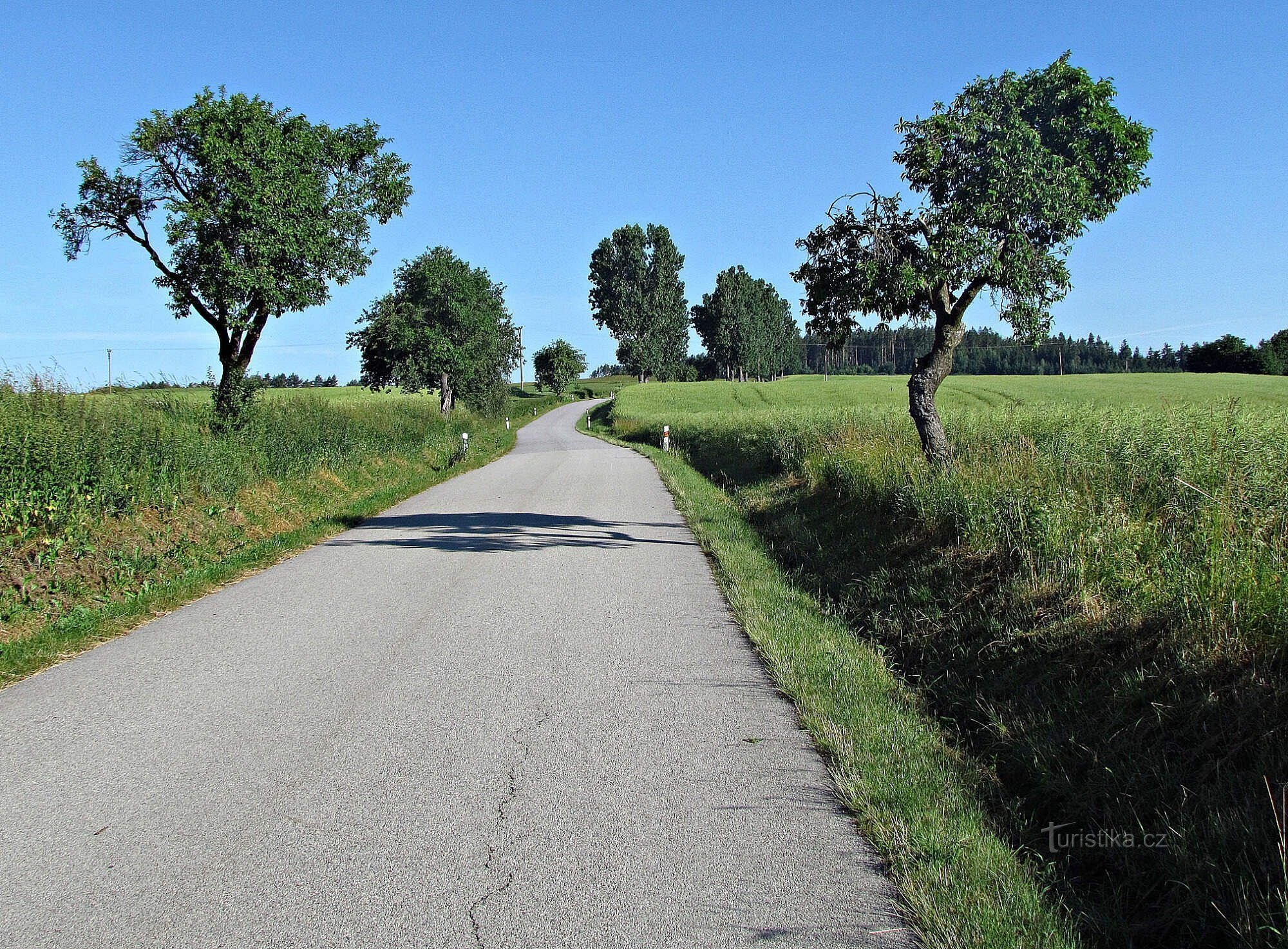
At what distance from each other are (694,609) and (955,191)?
5.61 m

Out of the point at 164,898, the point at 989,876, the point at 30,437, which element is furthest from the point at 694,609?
the point at 30,437

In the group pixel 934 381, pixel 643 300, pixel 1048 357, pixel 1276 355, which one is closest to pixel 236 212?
pixel 934 381

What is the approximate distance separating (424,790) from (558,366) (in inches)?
4419

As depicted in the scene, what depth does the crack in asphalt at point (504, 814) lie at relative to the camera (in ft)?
9.91

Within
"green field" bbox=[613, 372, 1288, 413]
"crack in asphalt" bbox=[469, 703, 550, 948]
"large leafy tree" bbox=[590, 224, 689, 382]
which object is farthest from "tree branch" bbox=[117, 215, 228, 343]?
"large leafy tree" bbox=[590, 224, 689, 382]

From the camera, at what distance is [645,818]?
374 cm

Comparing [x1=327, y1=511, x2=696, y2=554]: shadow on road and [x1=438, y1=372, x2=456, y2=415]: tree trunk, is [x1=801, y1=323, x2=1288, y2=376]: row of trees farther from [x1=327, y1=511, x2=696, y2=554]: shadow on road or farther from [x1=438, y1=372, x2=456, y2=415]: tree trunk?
[x1=327, y1=511, x2=696, y2=554]: shadow on road

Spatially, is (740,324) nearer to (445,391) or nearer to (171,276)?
(445,391)

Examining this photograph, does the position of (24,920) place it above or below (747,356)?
below

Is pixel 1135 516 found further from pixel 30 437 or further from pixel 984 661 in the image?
pixel 30 437

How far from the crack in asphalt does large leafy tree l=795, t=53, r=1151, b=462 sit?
6546 mm

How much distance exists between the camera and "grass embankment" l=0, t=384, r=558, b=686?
763cm

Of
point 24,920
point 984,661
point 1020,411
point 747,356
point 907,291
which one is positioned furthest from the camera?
point 747,356

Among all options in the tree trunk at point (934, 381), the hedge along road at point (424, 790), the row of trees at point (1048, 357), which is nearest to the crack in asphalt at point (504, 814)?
the hedge along road at point (424, 790)
